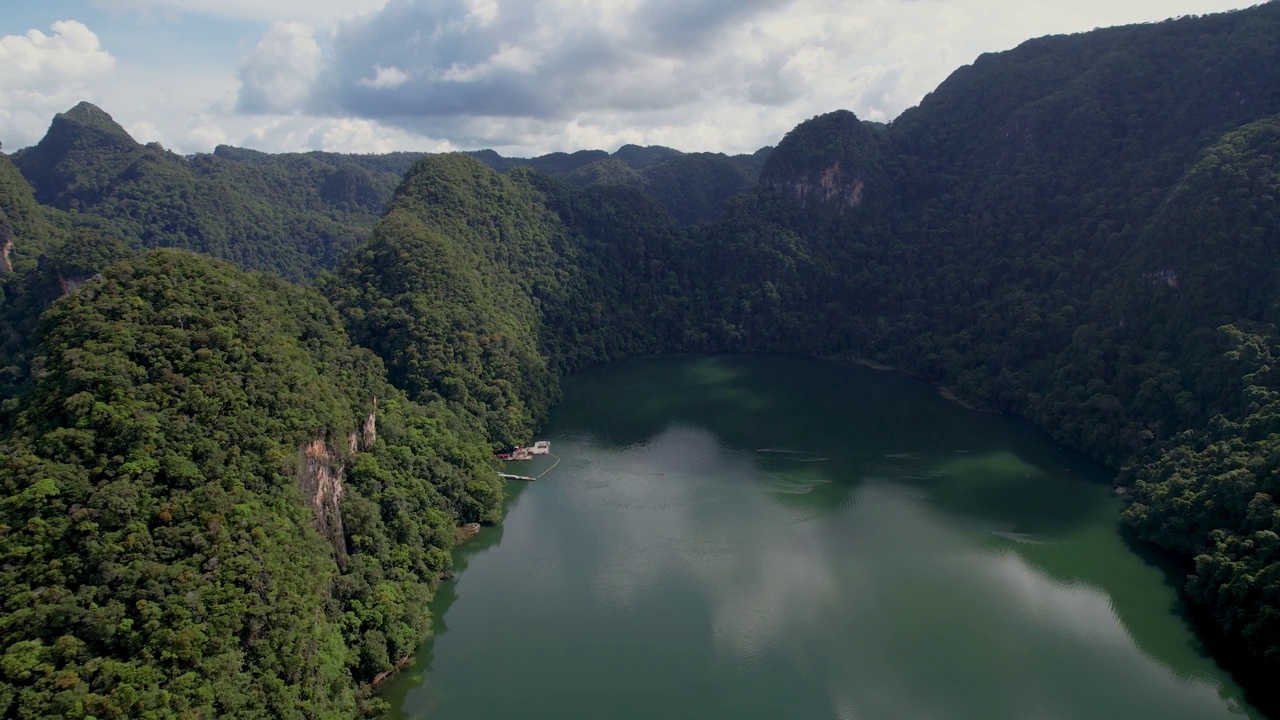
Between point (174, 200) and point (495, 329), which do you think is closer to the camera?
point (495, 329)

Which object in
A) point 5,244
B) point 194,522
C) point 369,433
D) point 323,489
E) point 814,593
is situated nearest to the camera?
point 194,522

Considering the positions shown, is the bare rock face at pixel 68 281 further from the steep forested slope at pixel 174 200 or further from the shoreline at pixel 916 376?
the shoreline at pixel 916 376

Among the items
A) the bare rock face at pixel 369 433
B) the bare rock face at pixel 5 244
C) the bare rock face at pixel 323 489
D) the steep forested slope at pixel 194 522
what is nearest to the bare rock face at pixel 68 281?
the bare rock face at pixel 5 244

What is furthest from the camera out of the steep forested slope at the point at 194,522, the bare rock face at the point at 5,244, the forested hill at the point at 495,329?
the bare rock face at the point at 5,244

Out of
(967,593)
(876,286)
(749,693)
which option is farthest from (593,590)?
(876,286)

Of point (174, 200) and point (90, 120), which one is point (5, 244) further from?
point (90, 120)

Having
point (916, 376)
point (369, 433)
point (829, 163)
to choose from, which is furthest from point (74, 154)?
point (916, 376)

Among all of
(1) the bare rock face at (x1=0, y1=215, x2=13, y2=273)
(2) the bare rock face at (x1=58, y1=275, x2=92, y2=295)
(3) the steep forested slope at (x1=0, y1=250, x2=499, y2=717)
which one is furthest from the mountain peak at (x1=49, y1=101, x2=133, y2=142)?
(3) the steep forested slope at (x1=0, y1=250, x2=499, y2=717)

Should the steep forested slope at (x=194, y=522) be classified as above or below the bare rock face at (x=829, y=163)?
below
